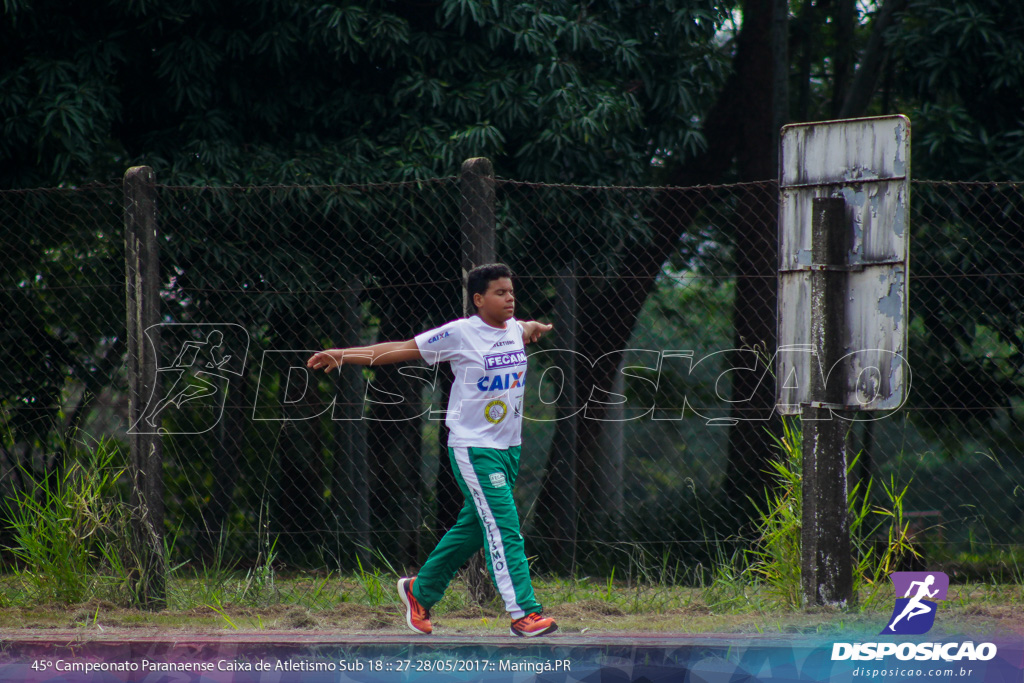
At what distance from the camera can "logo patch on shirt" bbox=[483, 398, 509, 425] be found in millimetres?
3648

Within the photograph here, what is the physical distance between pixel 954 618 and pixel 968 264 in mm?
3082

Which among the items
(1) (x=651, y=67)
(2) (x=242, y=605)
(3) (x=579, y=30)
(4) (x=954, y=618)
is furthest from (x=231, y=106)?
(4) (x=954, y=618)

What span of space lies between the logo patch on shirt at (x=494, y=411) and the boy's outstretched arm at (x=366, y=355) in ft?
1.15

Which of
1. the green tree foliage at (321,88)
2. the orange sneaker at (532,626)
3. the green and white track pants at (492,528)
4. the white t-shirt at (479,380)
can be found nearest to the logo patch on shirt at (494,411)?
the white t-shirt at (479,380)

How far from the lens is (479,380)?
3.64m

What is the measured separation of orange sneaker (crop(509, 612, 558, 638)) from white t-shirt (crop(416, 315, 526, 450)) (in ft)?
2.22

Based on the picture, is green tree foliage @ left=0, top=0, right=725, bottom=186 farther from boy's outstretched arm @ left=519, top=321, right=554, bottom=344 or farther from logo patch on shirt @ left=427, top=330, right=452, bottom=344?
logo patch on shirt @ left=427, top=330, right=452, bottom=344

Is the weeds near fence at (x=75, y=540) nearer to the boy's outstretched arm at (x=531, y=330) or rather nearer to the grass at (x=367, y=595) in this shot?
the grass at (x=367, y=595)

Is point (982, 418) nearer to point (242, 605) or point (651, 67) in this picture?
point (651, 67)

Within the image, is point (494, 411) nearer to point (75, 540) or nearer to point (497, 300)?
point (497, 300)

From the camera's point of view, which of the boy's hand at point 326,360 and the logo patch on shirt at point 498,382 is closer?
the boy's hand at point 326,360

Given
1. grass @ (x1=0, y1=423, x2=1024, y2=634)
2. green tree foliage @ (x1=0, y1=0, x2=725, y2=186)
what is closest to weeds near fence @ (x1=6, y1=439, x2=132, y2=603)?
grass @ (x1=0, y1=423, x2=1024, y2=634)

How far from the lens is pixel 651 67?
6836 mm

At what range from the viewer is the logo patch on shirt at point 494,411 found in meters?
3.65
